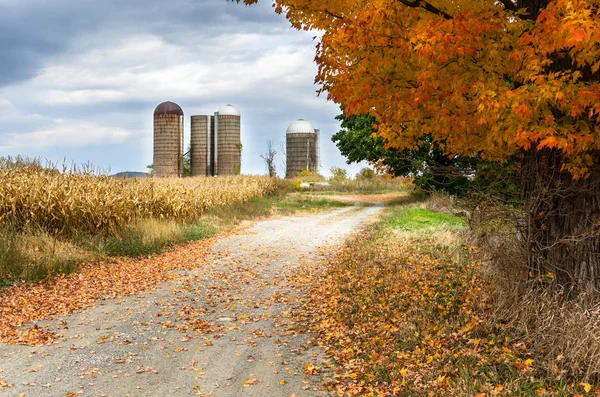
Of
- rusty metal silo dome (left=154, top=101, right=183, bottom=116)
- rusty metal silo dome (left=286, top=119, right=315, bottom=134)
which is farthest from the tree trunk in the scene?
rusty metal silo dome (left=286, top=119, right=315, bottom=134)

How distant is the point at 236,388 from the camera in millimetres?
5527

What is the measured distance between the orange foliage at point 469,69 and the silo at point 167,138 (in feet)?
138

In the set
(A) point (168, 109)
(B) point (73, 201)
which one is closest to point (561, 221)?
(B) point (73, 201)

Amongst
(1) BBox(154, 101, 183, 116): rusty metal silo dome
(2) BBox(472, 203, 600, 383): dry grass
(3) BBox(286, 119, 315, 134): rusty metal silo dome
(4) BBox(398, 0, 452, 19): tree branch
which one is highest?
(1) BBox(154, 101, 183, 116): rusty metal silo dome

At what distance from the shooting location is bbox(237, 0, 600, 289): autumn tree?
5.33 metres

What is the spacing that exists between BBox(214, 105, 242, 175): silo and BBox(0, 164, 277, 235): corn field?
105 feet

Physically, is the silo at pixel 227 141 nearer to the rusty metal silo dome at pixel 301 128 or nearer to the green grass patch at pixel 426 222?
the rusty metal silo dome at pixel 301 128

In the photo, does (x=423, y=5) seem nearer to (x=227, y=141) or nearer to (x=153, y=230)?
(x=153, y=230)

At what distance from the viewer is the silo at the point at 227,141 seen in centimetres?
4909

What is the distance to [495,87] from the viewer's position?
18.5 ft

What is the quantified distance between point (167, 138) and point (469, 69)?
44211 mm

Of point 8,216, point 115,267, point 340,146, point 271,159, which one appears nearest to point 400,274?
point 115,267

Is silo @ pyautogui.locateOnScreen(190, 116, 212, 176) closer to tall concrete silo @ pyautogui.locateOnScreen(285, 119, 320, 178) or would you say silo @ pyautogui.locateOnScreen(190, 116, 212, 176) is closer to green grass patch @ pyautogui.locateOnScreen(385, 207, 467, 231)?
tall concrete silo @ pyautogui.locateOnScreen(285, 119, 320, 178)

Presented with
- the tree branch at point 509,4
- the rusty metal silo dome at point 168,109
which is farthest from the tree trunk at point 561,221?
the rusty metal silo dome at point 168,109
